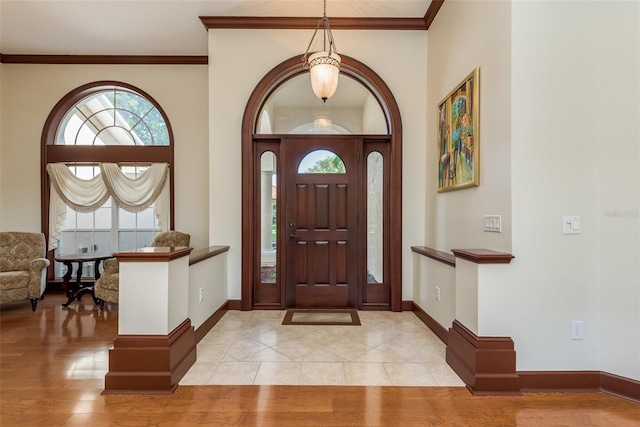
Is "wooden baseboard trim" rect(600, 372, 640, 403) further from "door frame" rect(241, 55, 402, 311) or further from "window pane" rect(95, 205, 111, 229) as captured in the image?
"window pane" rect(95, 205, 111, 229)

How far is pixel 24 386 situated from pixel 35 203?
3.46 m

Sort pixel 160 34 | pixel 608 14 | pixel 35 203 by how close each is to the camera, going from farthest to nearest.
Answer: pixel 35 203, pixel 160 34, pixel 608 14

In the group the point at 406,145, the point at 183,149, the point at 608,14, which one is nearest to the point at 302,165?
the point at 406,145

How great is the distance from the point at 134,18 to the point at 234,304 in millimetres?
3592

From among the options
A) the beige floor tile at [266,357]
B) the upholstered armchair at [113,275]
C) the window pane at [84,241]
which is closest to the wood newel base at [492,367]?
the beige floor tile at [266,357]

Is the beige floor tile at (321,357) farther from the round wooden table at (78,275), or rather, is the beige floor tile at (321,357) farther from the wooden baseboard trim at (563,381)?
the round wooden table at (78,275)

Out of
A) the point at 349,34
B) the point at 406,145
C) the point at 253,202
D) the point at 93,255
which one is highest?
the point at 349,34

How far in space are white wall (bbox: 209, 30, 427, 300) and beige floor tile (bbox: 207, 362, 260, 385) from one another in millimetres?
1334

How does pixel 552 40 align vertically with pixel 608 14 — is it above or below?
below

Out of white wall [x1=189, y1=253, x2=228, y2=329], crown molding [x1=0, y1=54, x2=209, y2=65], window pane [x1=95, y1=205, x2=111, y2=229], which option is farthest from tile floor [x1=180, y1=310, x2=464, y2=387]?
crown molding [x1=0, y1=54, x2=209, y2=65]

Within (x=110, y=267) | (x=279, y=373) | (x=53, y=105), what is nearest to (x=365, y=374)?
(x=279, y=373)

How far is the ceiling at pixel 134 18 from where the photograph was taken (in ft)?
10.7

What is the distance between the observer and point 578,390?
198 centimetres

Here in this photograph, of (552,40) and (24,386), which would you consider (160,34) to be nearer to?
(24,386)
